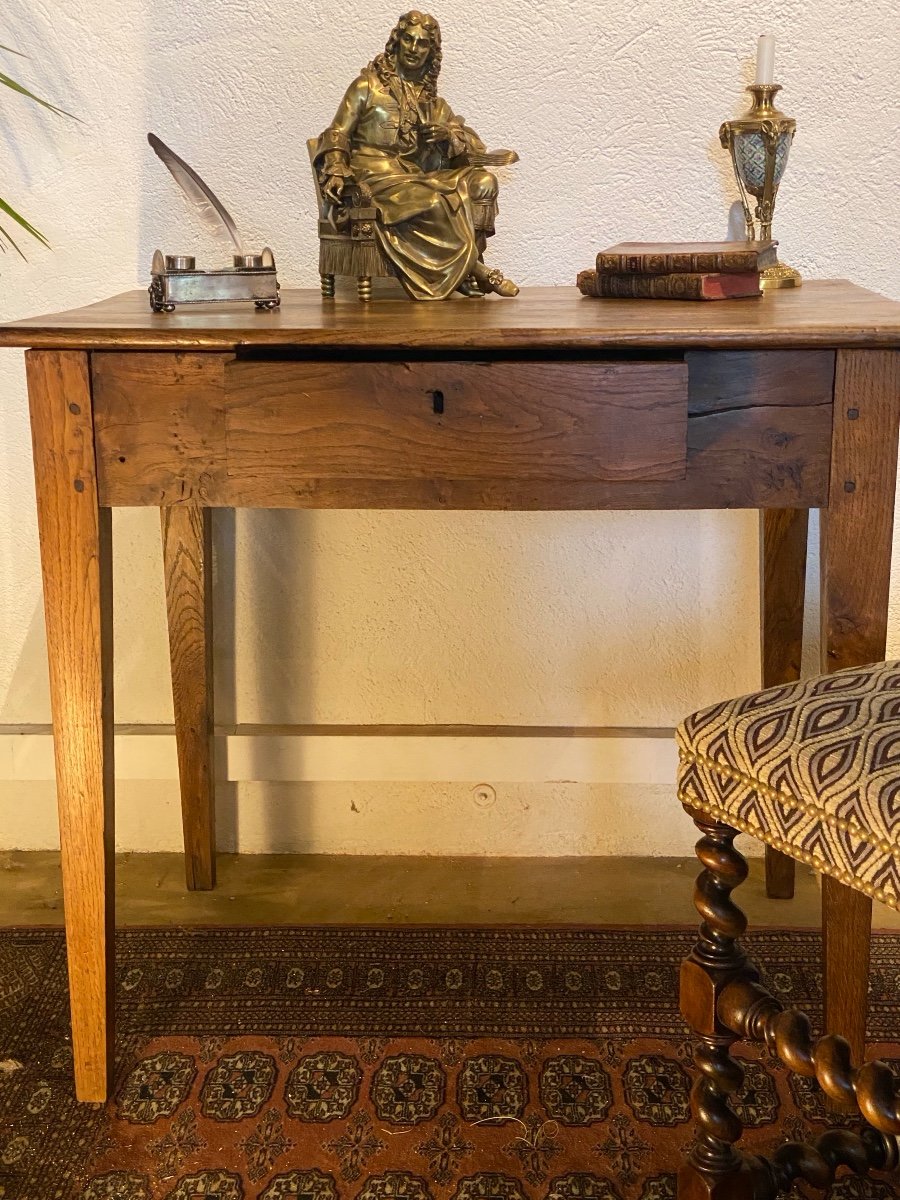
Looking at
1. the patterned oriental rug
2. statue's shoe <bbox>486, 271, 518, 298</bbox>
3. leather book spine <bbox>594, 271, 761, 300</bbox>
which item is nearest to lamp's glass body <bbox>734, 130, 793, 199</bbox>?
leather book spine <bbox>594, 271, 761, 300</bbox>

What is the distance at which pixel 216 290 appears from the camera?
1383mm

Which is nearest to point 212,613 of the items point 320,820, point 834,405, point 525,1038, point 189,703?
point 189,703

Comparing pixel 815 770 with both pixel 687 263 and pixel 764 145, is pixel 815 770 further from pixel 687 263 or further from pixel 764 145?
pixel 764 145

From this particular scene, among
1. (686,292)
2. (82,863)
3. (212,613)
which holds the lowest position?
(82,863)

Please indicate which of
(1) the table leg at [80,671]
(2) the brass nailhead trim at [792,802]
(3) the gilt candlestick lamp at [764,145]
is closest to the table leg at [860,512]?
(2) the brass nailhead trim at [792,802]

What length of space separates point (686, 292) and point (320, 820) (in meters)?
0.98

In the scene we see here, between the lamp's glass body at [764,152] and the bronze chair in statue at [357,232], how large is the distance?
0.31 meters

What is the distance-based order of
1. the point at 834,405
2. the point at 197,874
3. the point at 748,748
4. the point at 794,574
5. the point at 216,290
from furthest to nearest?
the point at 197,874
the point at 794,574
the point at 216,290
the point at 834,405
the point at 748,748

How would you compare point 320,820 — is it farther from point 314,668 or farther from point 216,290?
point 216,290

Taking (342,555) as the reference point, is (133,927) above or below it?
below

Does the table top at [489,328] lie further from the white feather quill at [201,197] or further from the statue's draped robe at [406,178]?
the white feather quill at [201,197]

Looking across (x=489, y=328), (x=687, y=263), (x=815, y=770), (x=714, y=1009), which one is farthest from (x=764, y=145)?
(x=714, y=1009)

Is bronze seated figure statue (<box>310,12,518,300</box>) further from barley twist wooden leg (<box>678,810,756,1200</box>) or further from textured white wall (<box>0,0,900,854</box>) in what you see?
barley twist wooden leg (<box>678,810,756,1200</box>)

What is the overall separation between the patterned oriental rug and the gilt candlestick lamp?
0.85m
